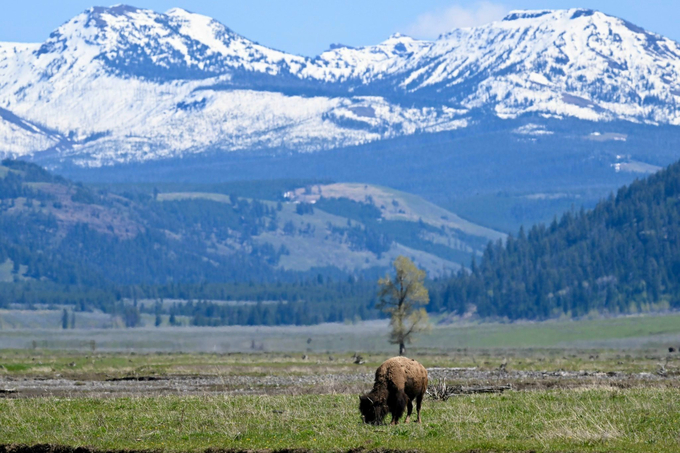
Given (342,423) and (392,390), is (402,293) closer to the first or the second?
(342,423)

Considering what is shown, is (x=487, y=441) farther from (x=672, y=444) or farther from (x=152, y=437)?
(x=152, y=437)

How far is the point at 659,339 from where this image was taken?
558 feet

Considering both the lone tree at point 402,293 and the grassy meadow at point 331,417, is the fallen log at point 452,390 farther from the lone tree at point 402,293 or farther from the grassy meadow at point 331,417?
the lone tree at point 402,293

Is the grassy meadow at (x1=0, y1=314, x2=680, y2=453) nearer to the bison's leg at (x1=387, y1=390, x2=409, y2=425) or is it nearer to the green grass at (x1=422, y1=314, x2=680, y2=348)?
the bison's leg at (x1=387, y1=390, x2=409, y2=425)

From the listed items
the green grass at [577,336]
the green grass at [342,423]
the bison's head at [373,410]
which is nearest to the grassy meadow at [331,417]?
the green grass at [342,423]

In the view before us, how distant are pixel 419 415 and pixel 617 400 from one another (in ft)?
32.6

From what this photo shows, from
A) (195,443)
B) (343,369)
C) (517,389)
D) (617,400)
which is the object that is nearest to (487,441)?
(195,443)

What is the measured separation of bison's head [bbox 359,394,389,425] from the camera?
43.8m

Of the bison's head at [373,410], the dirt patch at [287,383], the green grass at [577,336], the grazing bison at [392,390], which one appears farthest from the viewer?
the green grass at [577,336]

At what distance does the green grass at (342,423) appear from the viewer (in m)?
40.2

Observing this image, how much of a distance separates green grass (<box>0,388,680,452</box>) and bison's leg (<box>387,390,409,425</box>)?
1.69 ft

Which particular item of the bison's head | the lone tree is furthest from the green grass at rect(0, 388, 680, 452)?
the lone tree

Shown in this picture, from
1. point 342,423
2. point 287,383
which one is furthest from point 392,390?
point 287,383

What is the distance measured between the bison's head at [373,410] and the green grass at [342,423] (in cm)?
42
